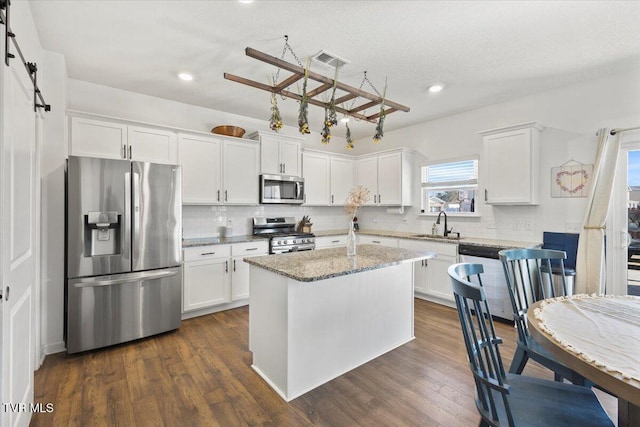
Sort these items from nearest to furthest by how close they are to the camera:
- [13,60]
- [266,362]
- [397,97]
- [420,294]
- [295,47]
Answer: [13,60] → [266,362] → [295,47] → [397,97] → [420,294]

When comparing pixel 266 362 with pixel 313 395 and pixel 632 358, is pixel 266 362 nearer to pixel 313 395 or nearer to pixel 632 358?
pixel 313 395

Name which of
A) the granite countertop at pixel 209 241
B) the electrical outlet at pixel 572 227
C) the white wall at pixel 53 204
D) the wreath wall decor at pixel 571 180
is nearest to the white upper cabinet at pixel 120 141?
the white wall at pixel 53 204

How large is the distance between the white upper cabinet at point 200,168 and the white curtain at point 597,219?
4300 mm

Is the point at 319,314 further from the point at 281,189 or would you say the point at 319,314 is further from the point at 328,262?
the point at 281,189

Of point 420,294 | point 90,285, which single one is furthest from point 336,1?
point 420,294

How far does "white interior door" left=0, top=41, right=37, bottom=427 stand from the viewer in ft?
4.34

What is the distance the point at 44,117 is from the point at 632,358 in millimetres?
4257

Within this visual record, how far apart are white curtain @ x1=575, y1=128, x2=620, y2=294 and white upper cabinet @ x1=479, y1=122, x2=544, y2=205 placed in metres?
0.53

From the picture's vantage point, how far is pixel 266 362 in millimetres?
2268

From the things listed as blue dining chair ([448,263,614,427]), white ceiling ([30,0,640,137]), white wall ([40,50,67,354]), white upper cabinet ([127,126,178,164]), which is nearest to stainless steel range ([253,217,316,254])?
white upper cabinet ([127,126,178,164])

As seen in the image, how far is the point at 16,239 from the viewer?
1.56 meters

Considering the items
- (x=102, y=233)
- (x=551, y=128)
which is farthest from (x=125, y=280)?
(x=551, y=128)

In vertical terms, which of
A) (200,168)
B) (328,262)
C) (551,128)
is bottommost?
(328,262)

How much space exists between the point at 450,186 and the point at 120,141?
442 centimetres
